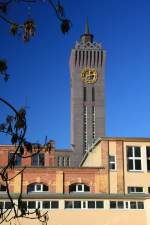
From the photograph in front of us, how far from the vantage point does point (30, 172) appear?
4300 cm

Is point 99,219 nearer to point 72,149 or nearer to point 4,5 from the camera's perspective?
point 4,5

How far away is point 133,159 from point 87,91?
6865 centimetres

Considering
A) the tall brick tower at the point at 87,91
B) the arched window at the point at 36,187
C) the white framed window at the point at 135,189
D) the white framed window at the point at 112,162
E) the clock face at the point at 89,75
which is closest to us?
the arched window at the point at 36,187

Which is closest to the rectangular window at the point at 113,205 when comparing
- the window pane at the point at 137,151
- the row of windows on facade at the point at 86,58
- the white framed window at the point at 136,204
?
the white framed window at the point at 136,204

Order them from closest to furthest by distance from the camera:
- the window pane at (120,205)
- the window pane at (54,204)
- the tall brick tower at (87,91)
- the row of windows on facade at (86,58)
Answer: the window pane at (54,204) → the window pane at (120,205) → the tall brick tower at (87,91) → the row of windows on facade at (86,58)

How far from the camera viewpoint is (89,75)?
112688mm

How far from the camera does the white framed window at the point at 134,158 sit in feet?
142

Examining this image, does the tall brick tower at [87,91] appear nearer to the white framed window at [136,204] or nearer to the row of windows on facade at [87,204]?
the white framed window at [136,204]

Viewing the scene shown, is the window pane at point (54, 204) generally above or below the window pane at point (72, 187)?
below

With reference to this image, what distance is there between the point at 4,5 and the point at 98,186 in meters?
39.7

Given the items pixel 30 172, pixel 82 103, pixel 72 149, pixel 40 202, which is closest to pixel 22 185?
pixel 30 172

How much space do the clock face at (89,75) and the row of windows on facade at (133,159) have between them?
6882cm

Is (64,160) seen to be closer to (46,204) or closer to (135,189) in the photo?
(135,189)

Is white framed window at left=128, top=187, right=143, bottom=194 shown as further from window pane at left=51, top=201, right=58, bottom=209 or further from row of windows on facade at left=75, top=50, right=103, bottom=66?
row of windows on facade at left=75, top=50, right=103, bottom=66
